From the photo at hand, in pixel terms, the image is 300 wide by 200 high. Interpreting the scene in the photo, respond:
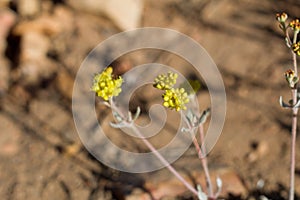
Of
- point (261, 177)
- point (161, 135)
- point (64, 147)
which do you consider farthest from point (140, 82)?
point (261, 177)

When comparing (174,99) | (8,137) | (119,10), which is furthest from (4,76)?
(174,99)

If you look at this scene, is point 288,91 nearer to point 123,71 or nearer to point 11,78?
point 123,71

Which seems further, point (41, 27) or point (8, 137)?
point (41, 27)

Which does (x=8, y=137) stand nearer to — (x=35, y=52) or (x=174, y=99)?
(x=35, y=52)

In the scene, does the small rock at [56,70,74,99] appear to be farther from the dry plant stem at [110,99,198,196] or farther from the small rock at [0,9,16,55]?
the dry plant stem at [110,99,198,196]

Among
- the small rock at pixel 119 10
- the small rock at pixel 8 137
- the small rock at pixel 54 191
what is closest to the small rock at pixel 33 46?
the small rock at pixel 119 10

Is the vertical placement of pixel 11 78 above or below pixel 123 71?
below

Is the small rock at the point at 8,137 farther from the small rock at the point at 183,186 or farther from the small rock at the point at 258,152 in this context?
the small rock at the point at 258,152
